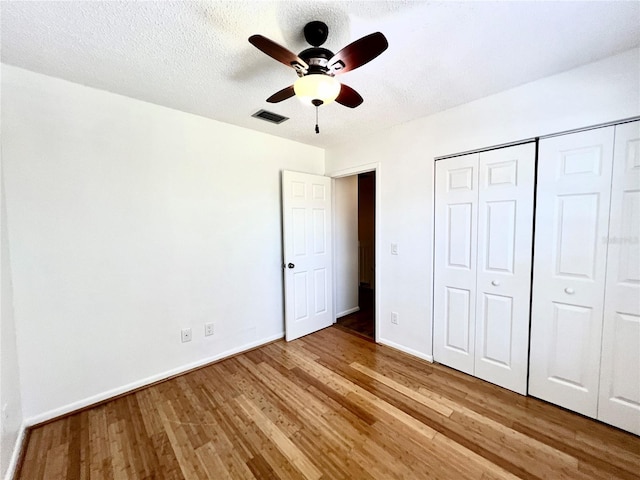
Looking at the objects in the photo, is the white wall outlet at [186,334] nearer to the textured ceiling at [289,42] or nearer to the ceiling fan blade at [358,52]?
the textured ceiling at [289,42]

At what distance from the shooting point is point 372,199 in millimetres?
5590

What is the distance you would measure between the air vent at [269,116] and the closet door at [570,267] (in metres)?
→ 2.16

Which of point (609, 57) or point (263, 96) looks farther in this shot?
point (263, 96)

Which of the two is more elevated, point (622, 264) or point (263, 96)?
point (263, 96)

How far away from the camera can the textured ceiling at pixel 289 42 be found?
124 cm

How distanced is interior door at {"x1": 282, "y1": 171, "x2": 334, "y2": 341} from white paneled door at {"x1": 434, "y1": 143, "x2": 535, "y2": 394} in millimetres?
1382

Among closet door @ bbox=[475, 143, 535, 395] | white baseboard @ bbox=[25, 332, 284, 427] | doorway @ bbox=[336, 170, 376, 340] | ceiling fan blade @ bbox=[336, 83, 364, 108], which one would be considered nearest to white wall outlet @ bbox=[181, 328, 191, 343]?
white baseboard @ bbox=[25, 332, 284, 427]

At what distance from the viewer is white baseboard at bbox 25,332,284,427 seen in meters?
1.82

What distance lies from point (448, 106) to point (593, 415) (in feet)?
8.33

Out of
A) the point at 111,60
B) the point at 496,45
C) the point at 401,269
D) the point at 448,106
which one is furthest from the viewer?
the point at 401,269

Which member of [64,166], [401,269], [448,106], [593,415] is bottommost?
[593,415]

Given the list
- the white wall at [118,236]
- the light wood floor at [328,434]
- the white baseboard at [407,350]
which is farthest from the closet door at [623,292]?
the white wall at [118,236]

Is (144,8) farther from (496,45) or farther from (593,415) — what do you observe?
(593,415)

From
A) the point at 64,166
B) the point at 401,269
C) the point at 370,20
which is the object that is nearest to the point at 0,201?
the point at 64,166
